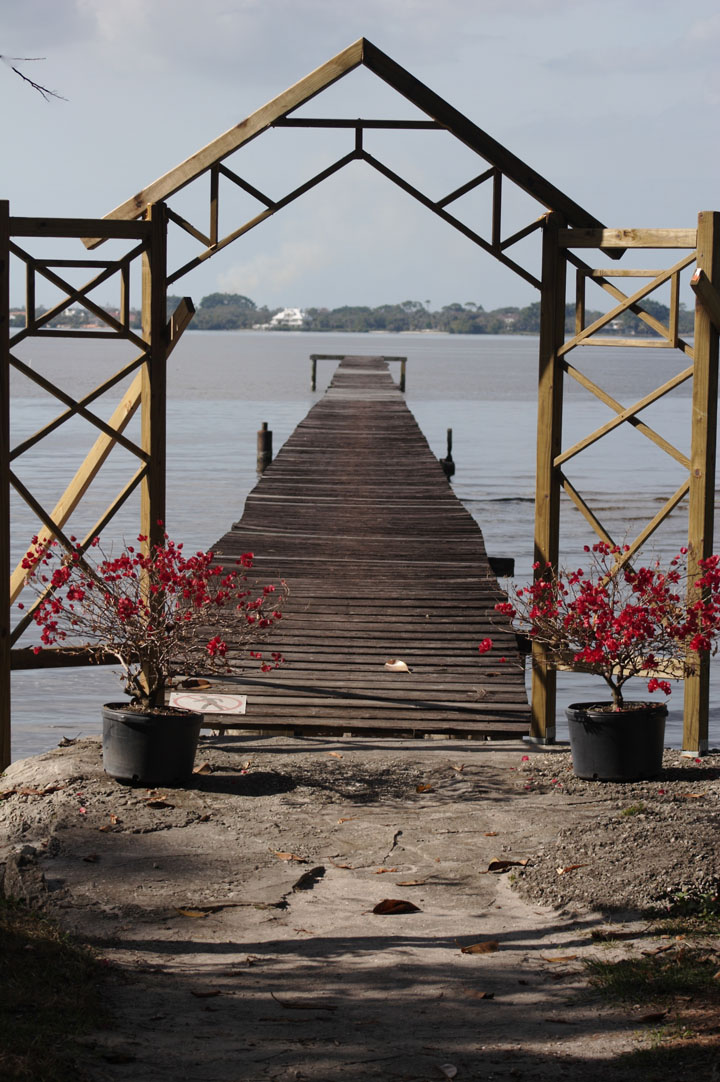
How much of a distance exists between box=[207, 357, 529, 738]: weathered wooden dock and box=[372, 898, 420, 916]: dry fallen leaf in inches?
118

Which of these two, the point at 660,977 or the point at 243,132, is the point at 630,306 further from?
the point at 660,977

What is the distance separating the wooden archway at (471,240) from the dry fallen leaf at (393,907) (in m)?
3.16

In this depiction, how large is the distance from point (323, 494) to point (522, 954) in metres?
12.2

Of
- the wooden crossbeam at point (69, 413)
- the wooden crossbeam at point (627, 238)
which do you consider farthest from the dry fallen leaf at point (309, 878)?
the wooden crossbeam at point (627, 238)

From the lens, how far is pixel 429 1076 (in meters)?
4.27

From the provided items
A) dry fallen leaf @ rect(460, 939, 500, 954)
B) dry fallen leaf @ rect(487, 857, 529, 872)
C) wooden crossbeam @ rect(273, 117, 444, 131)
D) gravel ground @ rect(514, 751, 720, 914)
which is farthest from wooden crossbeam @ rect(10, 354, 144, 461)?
dry fallen leaf @ rect(460, 939, 500, 954)

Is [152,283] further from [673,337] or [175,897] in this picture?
[175,897]

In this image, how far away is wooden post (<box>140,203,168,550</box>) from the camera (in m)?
8.63

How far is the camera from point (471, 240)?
9.10 metres

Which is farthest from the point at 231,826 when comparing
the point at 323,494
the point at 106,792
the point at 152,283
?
the point at 323,494

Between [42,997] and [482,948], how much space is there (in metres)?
1.78

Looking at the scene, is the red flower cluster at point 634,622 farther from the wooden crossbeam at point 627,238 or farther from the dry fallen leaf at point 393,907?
the dry fallen leaf at point 393,907

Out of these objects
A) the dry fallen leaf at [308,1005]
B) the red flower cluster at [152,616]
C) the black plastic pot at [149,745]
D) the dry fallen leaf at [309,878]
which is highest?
the red flower cluster at [152,616]

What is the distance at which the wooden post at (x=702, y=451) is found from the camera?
8.32 meters
